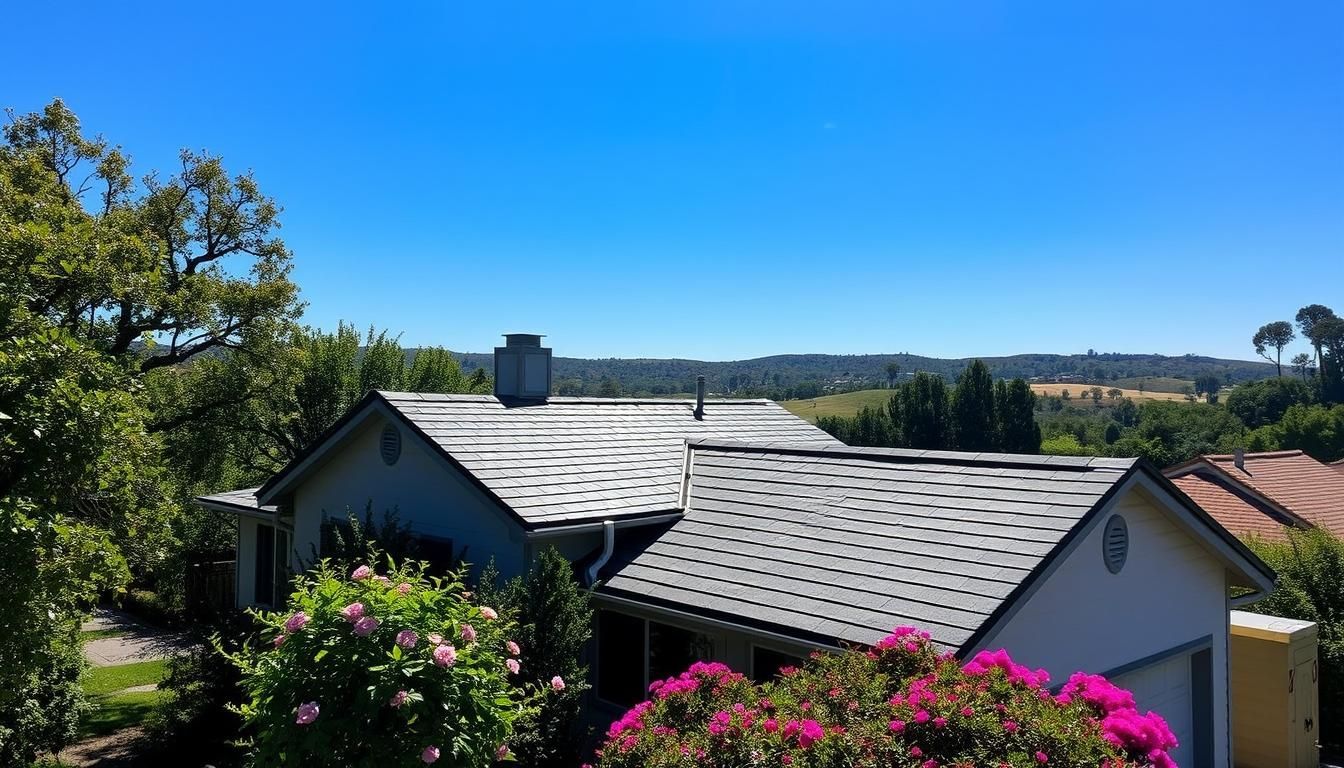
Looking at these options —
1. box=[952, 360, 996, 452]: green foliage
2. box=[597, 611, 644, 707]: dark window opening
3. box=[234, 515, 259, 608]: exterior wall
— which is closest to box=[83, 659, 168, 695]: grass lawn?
box=[234, 515, 259, 608]: exterior wall

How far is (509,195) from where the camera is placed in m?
25.3

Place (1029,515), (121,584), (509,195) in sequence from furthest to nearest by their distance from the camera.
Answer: (509,195) → (1029,515) → (121,584)

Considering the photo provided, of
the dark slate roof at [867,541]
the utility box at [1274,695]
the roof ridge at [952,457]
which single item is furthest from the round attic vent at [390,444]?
the utility box at [1274,695]

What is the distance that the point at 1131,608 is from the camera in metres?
10.2

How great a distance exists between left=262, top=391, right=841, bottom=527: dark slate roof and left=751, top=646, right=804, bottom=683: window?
3.08 metres

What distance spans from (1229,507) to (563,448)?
22273 millimetres

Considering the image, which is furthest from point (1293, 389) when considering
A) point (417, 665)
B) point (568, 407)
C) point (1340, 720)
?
point (417, 665)

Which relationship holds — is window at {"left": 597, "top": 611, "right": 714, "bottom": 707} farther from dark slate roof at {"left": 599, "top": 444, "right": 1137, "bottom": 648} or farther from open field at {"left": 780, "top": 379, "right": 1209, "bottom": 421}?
open field at {"left": 780, "top": 379, "right": 1209, "bottom": 421}

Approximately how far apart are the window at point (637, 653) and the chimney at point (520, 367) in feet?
19.8

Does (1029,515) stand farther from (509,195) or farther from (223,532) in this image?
(223,532)

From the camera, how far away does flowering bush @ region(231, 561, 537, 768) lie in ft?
18.3

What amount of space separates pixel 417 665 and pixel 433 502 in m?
7.50

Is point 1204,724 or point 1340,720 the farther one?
point 1340,720

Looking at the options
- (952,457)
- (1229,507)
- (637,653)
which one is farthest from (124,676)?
(1229,507)
